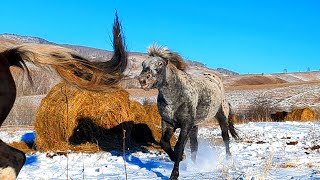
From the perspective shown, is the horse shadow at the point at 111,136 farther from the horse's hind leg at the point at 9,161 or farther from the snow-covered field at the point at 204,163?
the horse's hind leg at the point at 9,161

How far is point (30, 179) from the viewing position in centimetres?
754

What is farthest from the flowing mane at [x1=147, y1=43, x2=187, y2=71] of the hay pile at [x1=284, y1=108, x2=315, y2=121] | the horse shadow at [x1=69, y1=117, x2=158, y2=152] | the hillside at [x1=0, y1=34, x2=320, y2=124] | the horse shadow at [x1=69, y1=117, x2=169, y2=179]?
the hay pile at [x1=284, y1=108, x2=315, y2=121]

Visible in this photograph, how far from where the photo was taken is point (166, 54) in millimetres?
8758

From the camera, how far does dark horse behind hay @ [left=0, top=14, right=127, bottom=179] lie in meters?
4.14

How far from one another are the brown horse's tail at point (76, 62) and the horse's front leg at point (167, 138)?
3319mm

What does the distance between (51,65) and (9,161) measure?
102 cm

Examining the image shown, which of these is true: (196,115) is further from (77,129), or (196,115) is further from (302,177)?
(77,129)

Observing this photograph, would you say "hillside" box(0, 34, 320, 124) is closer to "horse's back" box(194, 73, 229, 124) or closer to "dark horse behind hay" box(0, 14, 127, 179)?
"dark horse behind hay" box(0, 14, 127, 179)

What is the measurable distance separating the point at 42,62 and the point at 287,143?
864 centimetres

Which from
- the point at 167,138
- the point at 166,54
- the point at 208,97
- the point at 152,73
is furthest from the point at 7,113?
the point at 208,97

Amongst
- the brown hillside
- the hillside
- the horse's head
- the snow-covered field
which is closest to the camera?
the hillside

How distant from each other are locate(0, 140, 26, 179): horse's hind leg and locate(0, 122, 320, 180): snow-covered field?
1480 millimetres

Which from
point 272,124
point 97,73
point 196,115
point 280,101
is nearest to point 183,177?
point 196,115

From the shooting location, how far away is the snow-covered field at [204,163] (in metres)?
7.48
